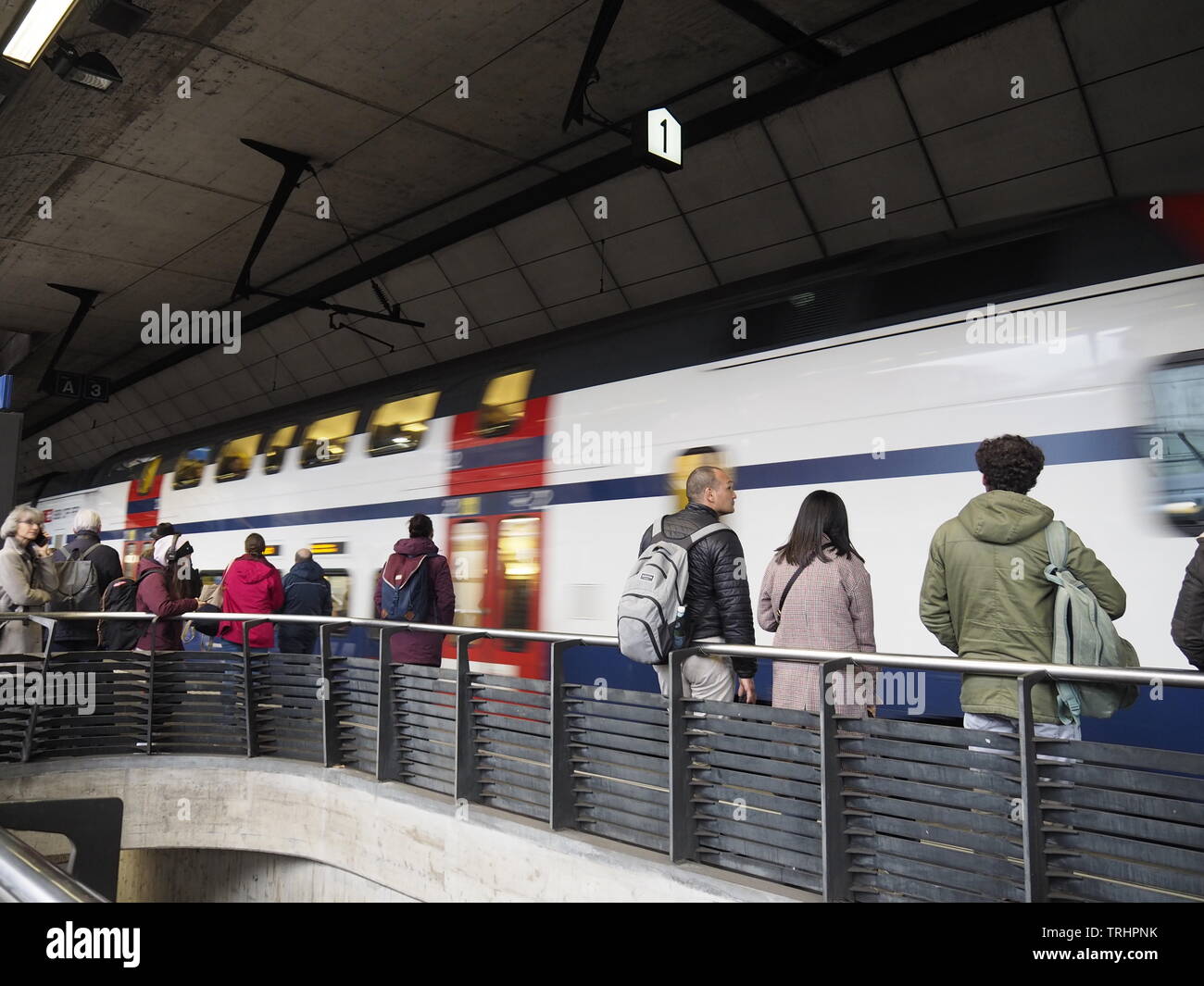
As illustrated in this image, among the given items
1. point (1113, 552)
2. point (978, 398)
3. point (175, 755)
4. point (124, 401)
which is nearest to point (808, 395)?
point (978, 398)

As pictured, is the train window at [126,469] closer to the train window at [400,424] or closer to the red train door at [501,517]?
the train window at [400,424]

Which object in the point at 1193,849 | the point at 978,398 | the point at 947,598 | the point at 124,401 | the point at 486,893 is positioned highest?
the point at 124,401

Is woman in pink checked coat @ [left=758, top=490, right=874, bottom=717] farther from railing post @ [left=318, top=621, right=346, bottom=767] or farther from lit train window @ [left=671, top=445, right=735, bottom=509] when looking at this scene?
railing post @ [left=318, top=621, right=346, bottom=767]

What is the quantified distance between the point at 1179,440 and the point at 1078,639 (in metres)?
2.10

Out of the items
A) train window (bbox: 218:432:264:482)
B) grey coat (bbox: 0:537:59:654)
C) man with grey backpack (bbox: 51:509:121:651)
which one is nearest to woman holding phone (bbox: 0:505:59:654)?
grey coat (bbox: 0:537:59:654)

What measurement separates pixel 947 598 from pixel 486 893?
2.99 meters

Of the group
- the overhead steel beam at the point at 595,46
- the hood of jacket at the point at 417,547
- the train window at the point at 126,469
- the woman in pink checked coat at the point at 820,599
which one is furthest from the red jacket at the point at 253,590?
the train window at the point at 126,469

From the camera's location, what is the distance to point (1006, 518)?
3631 mm

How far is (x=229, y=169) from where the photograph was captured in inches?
491

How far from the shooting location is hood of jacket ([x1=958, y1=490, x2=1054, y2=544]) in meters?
3.59

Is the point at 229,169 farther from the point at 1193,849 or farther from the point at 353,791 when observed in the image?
the point at 1193,849

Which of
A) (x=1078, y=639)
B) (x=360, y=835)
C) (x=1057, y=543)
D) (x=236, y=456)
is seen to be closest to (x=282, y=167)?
(x=236, y=456)

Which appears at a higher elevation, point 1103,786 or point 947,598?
point 947,598

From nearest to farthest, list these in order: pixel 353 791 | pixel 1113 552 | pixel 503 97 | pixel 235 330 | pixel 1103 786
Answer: pixel 1103 786, pixel 1113 552, pixel 353 791, pixel 503 97, pixel 235 330
